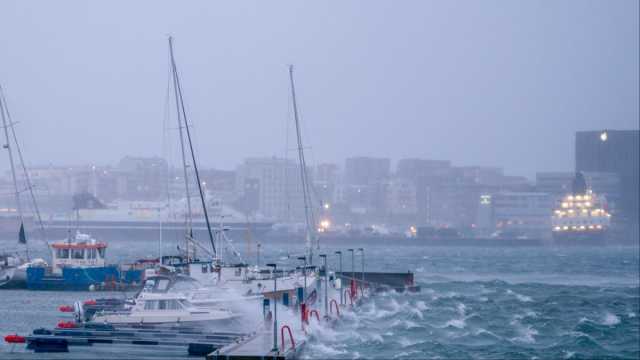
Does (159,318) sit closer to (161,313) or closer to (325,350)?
(161,313)

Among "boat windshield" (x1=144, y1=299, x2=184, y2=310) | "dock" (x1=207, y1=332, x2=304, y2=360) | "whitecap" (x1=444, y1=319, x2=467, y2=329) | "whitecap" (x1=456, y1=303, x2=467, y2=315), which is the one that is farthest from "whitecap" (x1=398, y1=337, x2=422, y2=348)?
"whitecap" (x1=456, y1=303, x2=467, y2=315)

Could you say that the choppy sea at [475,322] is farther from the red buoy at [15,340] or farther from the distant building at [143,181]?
the distant building at [143,181]

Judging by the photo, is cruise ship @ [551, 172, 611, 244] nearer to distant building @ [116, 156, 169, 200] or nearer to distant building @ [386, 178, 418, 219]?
distant building @ [386, 178, 418, 219]

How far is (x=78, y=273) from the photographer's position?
4238cm

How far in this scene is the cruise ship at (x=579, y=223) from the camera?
134375mm

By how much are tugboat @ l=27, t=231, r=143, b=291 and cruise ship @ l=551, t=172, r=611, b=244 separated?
97374 mm

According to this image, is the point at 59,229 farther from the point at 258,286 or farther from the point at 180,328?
the point at 180,328

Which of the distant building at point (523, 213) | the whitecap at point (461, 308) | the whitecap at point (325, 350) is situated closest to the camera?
the whitecap at point (325, 350)

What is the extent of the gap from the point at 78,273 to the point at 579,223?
100 metres

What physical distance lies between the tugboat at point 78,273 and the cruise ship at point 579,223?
97374 millimetres

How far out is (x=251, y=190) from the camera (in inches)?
6555

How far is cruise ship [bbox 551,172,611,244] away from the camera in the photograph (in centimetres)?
13438

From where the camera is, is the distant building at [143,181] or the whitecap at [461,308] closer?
the whitecap at [461,308]


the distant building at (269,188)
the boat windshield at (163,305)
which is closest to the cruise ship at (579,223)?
the distant building at (269,188)
